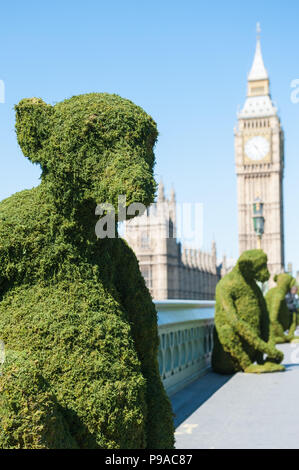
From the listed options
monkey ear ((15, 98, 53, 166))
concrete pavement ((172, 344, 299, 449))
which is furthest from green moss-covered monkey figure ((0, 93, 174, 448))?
concrete pavement ((172, 344, 299, 449))

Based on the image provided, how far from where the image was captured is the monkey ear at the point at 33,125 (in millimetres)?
2250

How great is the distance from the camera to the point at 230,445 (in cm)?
473

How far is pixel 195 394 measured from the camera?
7031 mm

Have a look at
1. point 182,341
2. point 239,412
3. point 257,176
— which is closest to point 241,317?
point 182,341

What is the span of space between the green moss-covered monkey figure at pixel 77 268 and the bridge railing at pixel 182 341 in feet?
13.7

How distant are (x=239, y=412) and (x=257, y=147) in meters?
61.9

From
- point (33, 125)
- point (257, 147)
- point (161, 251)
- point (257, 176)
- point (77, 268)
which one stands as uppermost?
point (257, 147)

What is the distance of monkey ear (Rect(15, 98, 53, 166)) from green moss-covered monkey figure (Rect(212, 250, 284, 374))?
6236mm

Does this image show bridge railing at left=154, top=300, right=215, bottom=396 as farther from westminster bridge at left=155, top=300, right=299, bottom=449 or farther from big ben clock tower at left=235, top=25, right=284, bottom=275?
big ben clock tower at left=235, top=25, right=284, bottom=275

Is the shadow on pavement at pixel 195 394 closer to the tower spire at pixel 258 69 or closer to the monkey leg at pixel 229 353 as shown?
the monkey leg at pixel 229 353

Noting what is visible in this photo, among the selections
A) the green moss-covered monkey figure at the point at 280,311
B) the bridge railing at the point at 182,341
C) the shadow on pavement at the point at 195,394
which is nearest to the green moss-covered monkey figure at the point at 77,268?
the shadow on pavement at the point at 195,394

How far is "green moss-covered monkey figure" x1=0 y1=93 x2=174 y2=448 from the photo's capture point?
2.10 meters

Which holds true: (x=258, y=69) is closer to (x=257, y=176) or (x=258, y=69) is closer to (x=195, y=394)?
(x=257, y=176)
